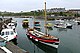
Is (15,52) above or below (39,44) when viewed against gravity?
above

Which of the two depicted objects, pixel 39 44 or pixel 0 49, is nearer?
pixel 0 49

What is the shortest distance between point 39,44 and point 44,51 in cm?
491

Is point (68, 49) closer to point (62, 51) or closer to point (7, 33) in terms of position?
point (62, 51)

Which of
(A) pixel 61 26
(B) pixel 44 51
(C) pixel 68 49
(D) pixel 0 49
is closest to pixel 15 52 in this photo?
(D) pixel 0 49

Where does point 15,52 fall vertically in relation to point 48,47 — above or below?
above

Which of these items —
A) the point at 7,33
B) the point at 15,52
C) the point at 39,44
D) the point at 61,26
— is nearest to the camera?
the point at 15,52

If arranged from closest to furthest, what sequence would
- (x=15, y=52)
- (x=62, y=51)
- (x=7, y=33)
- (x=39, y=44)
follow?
1. (x=15, y=52)
2. (x=62, y=51)
3. (x=7, y=33)
4. (x=39, y=44)

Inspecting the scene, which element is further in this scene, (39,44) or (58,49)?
(39,44)

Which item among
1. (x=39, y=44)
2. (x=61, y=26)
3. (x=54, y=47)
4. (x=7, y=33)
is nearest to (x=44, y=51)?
(x=54, y=47)

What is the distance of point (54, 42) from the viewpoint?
34781 millimetres

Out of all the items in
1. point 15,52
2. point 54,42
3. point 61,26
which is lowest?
point 61,26

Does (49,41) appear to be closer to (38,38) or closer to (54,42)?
(54,42)

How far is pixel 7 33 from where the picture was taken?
35188 millimetres

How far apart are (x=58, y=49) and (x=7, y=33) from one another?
369 inches
